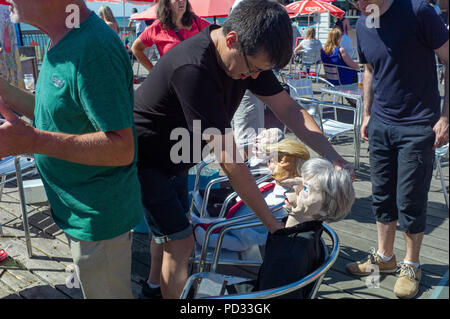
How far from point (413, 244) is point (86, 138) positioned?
7.37 ft

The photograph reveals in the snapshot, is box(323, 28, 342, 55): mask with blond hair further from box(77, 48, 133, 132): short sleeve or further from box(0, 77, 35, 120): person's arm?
box(77, 48, 133, 132): short sleeve

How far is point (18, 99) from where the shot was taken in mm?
1671

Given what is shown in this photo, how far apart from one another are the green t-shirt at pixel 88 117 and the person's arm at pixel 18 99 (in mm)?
290

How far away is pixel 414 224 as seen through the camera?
263cm

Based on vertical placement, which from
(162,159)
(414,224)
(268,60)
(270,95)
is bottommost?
(414,224)

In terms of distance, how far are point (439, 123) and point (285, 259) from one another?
1393 mm

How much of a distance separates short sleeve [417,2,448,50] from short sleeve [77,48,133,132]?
1858 mm

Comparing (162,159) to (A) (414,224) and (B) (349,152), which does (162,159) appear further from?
(B) (349,152)

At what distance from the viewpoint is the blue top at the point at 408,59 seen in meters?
2.37

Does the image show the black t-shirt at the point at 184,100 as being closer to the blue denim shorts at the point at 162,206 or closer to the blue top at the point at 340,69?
the blue denim shorts at the point at 162,206

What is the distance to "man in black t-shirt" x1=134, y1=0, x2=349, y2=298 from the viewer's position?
1.47 meters

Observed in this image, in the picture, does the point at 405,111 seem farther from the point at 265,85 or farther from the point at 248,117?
the point at 248,117

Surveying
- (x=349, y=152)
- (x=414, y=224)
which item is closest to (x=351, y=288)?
(x=414, y=224)

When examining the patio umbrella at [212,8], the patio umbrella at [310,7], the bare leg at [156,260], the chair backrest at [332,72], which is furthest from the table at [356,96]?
the patio umbrella at [310,7]
